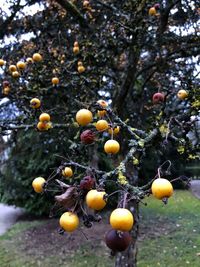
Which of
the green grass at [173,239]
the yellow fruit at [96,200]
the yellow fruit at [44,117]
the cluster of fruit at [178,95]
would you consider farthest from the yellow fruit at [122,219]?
the green grass at [173,239]

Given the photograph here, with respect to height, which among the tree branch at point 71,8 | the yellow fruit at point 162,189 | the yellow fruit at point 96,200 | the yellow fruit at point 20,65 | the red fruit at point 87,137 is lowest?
the yellow fruit at point 96,200

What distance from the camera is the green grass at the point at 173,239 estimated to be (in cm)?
659

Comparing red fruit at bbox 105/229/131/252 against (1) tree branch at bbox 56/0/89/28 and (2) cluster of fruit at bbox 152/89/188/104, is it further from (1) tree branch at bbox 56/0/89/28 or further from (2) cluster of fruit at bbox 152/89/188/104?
(1) tree branch at bbox 56/0/89/28

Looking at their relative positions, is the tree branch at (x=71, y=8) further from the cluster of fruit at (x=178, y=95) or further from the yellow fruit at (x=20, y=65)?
the cluster of fruit at (x=178, y=95)

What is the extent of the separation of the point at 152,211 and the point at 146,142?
1068cm

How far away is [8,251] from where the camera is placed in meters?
7.70

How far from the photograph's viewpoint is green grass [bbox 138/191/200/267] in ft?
21.6

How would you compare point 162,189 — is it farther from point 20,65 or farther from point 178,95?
point 20,65

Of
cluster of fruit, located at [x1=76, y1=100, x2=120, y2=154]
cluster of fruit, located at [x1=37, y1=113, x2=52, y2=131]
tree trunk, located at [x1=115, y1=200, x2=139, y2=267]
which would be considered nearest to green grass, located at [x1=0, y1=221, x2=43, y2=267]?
tree trunk, located at [x1=115, y1=200, x2=139, y2=267]

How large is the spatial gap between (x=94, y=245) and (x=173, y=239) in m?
1.81

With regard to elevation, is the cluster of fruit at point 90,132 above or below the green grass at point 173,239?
above

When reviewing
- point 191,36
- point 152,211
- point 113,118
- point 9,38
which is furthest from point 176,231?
point 113,118

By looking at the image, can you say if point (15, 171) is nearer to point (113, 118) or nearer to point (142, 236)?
point (142, 236)

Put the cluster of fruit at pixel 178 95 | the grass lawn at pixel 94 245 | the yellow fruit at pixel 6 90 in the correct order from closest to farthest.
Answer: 1. the cluster of fruit at pixel 178 95
2. the yellow fruit at pixel 6 90
3. the grass lawn at pixel 94 245
